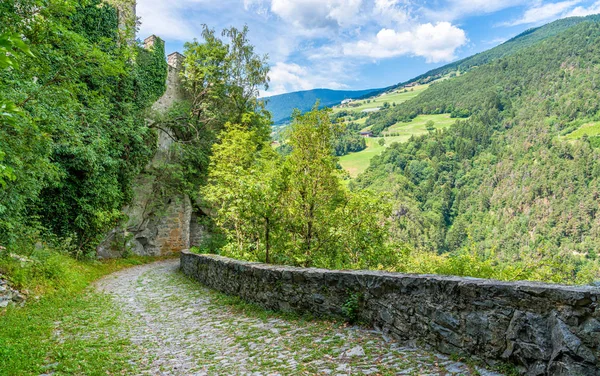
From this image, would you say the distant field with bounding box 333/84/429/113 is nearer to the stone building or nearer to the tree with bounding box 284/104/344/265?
the stone building

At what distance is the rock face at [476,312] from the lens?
2.72 metres

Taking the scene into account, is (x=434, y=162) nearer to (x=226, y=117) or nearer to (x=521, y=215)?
(x=521, y=215)

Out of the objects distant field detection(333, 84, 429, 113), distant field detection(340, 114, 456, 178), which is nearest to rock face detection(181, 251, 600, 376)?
distant field detection(340, 114, 456, 178)

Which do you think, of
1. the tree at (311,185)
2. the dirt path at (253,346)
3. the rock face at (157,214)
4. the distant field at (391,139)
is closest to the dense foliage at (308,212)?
the tree at (311,185)

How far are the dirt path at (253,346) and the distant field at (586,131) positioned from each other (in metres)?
130

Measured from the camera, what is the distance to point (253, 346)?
502 centimetres

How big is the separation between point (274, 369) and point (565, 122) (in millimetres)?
144160

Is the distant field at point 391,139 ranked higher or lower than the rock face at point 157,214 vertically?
higher

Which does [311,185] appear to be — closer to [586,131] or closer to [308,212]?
[308,212]

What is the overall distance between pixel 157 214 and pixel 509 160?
11175 centimetres

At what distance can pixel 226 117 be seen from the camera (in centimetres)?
2250

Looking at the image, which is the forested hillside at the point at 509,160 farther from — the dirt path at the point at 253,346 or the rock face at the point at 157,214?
the dirt path at the point at 253,346

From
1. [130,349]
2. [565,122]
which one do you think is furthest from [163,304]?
[565,122]

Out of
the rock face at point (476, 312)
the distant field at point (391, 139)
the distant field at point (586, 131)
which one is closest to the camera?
the rock face at point (476, 312)
